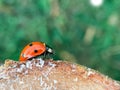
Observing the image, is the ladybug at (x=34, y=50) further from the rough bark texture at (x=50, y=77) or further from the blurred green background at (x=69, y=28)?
the blurred green background at (x=69, y=28)

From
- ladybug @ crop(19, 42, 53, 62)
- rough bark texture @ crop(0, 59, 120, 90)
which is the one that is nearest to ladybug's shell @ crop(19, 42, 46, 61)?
ladybug @ crop(19, 42, 53, 62)

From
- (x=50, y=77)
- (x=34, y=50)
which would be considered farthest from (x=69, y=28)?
(x=50, y=77)

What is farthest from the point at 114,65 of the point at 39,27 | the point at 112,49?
the point at 39,27

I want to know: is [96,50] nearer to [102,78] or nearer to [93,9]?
[93,9]

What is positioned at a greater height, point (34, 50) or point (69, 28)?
point (69, 28)

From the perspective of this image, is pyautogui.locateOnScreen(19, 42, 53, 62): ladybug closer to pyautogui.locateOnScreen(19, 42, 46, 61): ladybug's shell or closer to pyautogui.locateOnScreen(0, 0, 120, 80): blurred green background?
pyautogui.locateOnScreen(19, 42, 46, 61): ladybug's shell

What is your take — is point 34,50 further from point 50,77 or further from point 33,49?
point 50,77
